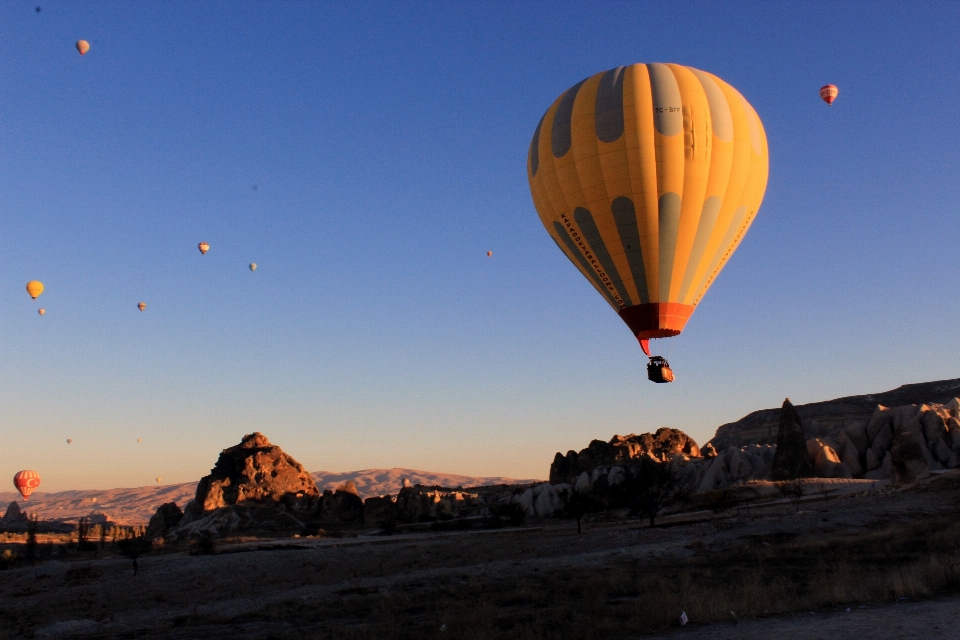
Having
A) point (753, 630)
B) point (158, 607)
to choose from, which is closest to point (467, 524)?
point (158, 607)

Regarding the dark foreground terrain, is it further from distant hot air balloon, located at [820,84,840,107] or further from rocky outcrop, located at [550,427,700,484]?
rocky outcrop, located at [550,427,700,484]

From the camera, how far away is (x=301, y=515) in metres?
91.2

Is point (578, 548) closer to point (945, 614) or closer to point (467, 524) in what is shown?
point (945, 614)

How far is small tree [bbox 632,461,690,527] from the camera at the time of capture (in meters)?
45.5

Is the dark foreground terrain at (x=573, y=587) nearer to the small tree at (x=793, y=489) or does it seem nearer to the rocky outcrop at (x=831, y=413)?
the small tree at (x=793, y=489)

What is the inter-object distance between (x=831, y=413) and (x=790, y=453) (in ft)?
306

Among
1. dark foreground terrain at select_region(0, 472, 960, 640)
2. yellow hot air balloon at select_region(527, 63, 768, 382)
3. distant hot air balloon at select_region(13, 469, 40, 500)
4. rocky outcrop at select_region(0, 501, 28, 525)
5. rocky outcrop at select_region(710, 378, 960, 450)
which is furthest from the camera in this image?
rocky outcrop at select_region(710, 378, 960, 450)

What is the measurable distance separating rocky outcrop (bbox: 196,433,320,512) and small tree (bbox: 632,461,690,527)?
44193 millimetres

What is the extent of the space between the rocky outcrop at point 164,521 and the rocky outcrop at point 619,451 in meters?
45.4

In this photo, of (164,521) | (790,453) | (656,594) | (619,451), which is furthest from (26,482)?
(656,594)

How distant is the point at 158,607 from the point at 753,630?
1869 cm

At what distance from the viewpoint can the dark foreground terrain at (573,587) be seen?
15.0 meters

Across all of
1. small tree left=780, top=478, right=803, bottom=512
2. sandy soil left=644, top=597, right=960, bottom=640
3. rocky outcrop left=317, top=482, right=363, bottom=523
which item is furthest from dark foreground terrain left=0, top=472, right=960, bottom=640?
rocky outcrop left=317, top=482, right=363, bottom=523

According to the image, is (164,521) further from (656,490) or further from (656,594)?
(656,594)
